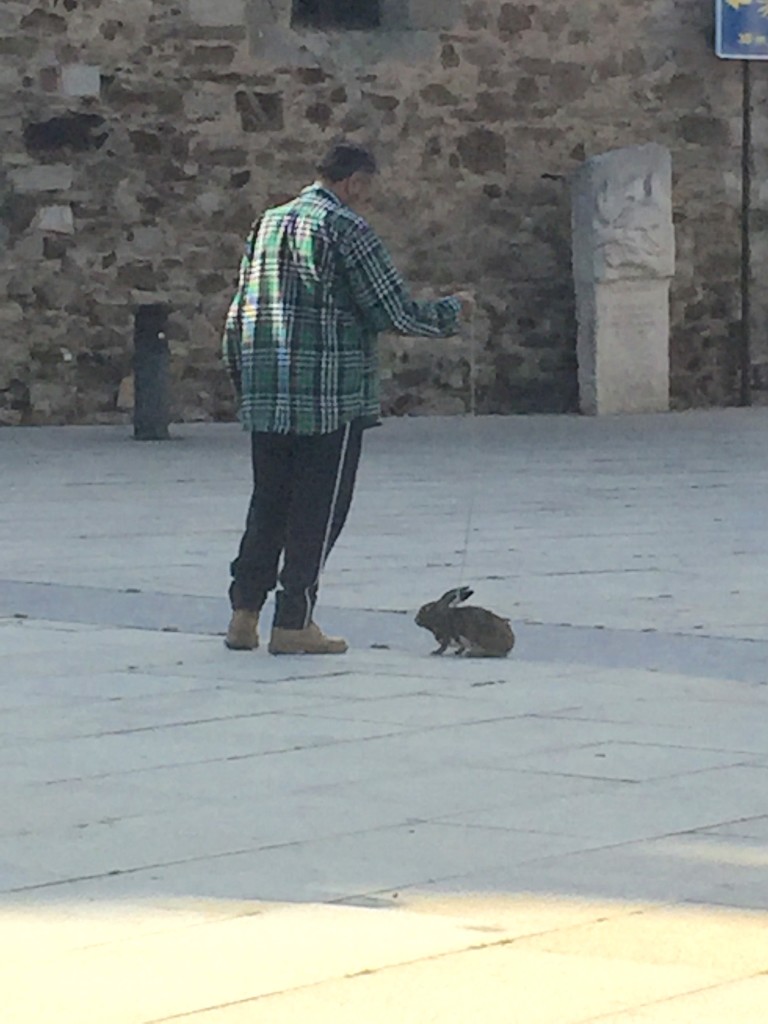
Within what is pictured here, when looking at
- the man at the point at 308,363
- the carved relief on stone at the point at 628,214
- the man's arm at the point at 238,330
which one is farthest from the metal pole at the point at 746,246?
the man's arm at the point at 238,330

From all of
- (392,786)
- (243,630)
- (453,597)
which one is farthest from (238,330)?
(392,786)

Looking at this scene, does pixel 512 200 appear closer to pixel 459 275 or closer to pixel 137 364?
pixel 459 275

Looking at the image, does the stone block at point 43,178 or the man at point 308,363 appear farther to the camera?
the stone block at point 43,178

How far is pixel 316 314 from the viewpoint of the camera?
7.23 meters

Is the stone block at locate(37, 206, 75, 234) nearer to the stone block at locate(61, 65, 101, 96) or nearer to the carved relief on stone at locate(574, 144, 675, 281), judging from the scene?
the stone block at locate(61, 65, 101, 96)

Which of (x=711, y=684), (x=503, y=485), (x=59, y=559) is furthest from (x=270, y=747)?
(x=503, y=485)

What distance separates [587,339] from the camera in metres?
19.0

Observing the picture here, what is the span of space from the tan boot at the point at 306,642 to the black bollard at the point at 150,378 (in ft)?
29.5

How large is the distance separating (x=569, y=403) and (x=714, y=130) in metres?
2.61

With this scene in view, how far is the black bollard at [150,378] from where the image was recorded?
16.3 m

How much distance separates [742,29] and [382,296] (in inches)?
539

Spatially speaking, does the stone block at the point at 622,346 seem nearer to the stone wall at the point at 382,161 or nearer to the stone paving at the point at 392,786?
the stone wall at the point at 382,161

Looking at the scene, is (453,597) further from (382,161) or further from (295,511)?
(382,161)

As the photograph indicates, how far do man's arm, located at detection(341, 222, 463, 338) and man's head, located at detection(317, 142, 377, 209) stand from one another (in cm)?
17
